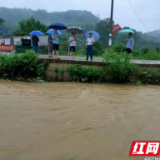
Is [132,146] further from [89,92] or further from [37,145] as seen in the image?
[89,92]

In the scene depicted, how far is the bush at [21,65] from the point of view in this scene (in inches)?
354

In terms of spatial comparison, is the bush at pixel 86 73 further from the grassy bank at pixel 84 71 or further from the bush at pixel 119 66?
the bush at pixel 119 66

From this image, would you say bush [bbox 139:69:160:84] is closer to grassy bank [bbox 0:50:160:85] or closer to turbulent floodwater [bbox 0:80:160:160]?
grassy bank [bbox 0:50:160:85]

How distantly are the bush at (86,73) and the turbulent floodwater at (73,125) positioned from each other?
2519mm

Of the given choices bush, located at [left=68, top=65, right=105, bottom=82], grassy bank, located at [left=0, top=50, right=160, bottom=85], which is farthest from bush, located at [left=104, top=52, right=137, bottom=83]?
bush, located at [left=68, top=65, right=105, bottom=82]

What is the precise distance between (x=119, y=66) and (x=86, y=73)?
1360 millimetres

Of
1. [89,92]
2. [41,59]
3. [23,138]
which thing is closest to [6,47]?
[41,59]

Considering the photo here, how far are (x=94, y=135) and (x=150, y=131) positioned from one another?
1.03 m

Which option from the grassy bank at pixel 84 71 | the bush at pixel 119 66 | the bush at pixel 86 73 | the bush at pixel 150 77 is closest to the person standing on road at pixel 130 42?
the grassy bank at pixel 84 71

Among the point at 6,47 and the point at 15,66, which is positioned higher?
the point at 6,47

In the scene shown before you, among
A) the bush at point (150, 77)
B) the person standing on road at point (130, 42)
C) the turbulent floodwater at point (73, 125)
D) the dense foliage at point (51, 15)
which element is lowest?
the turbulent floodwater at point (73, 125)

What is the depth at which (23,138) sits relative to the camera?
3434mm

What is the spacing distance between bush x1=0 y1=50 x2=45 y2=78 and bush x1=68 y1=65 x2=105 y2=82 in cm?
128

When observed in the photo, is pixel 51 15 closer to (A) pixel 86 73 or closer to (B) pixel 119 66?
(A) pixel 86 73
